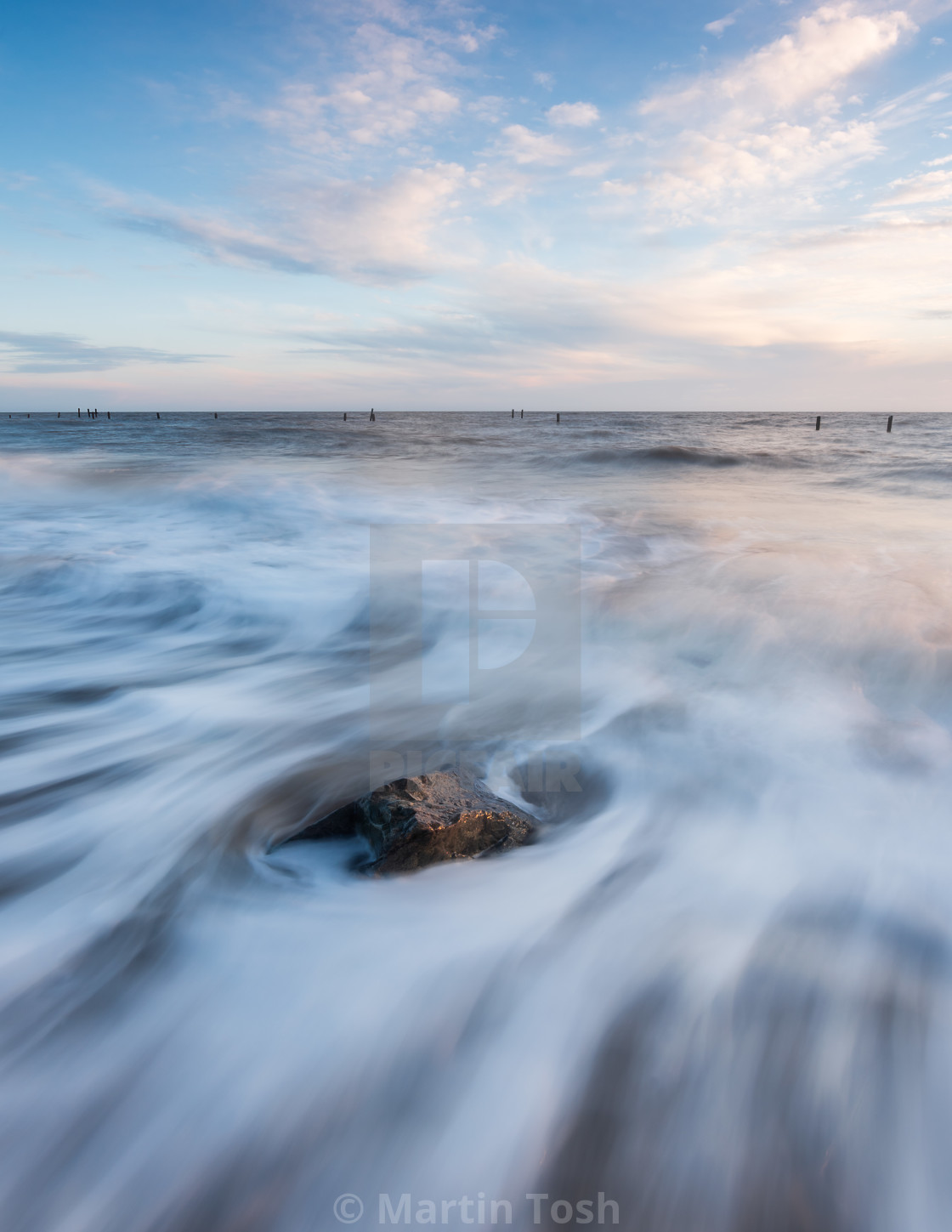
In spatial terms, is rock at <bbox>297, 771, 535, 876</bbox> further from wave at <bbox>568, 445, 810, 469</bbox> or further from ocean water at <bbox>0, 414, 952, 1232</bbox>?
wave at <bbox>568, 445, 810, 469</bbox>

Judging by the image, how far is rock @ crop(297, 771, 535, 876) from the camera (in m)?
2.62

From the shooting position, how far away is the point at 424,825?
2615 mm

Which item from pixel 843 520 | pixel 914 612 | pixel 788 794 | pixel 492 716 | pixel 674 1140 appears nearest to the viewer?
pixel 674 1140

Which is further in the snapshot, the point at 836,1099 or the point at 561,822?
the point at 561,822

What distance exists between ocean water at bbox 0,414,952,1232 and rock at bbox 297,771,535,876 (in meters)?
0.09

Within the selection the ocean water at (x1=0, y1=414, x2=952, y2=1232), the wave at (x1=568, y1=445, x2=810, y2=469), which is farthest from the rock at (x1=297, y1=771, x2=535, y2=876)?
the wave at (x1=568, y1=445, x2=810, y2=469)

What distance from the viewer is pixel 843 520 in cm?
1093

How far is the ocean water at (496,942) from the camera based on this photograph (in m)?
1.73

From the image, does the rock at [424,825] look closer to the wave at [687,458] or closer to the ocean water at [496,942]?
the ocean water at [496,942]

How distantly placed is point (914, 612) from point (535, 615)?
3.25 metres

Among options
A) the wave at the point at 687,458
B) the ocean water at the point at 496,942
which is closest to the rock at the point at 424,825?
the ocean water at the point at 496,942

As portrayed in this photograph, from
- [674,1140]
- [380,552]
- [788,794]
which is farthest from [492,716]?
[380,552]

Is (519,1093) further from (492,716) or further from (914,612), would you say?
(914,612)

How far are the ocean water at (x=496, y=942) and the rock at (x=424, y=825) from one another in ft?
0.28
